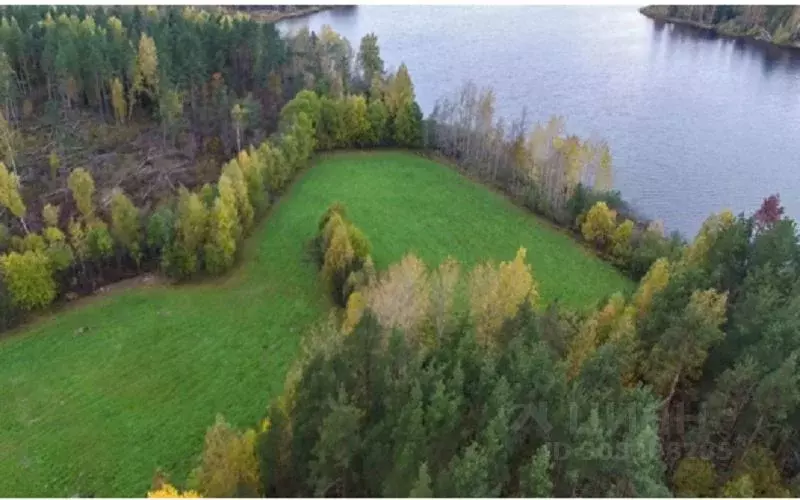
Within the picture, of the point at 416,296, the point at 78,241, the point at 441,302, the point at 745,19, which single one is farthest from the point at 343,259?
the point at 745,19

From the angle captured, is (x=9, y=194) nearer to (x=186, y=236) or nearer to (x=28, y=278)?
(x=28, y=278)

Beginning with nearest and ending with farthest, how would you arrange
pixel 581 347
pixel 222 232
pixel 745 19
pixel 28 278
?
pixel 581 347
pixel 28 278
pixel 222 232
pixel 745 19

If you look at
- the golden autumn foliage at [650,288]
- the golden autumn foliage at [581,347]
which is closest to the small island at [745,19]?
the golden autumn foliage at [650,288]

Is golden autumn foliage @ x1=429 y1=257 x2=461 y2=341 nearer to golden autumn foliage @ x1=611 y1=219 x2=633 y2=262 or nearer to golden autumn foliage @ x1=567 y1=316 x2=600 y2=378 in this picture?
golden autumn foliage @ x1=567 y1=316 x2=600 y2=378

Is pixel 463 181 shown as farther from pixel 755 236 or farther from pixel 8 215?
pixel 8 215

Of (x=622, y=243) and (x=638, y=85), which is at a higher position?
(x=638, y=85)

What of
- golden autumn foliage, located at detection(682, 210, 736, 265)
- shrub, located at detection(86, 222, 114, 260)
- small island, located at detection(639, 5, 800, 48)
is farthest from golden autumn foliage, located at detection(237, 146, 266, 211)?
small island, located at detection(639, 5, 800, 48)

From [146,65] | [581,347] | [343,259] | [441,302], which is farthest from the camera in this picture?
[146,65]

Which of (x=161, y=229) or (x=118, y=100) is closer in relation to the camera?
(x=161, y=229)
